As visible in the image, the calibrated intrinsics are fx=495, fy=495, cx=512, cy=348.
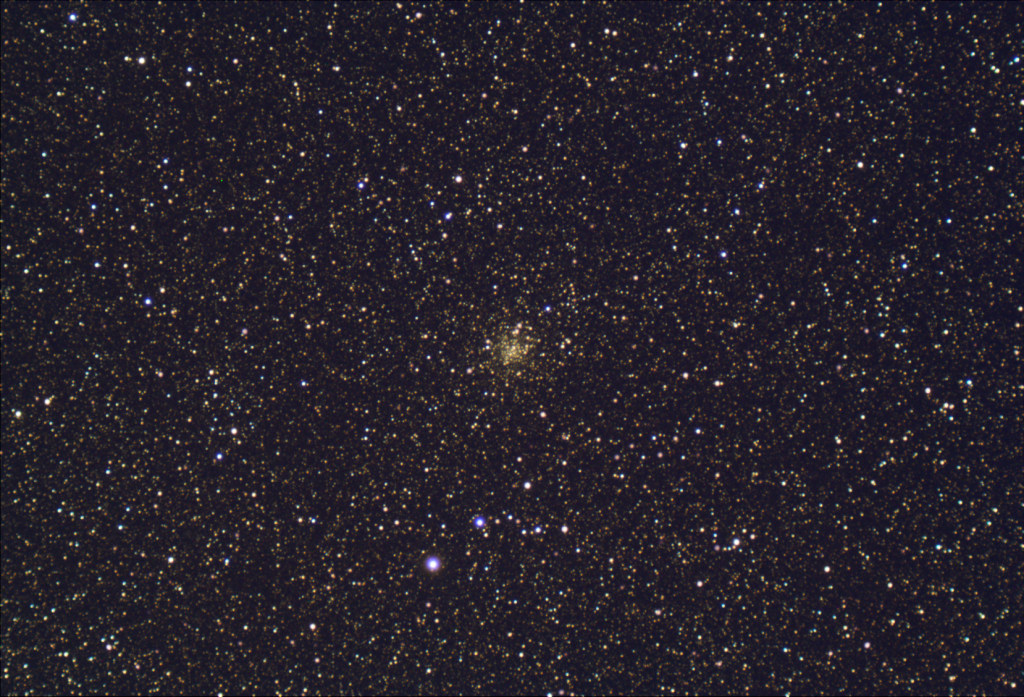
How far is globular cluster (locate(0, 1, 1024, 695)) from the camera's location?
289 millimetres

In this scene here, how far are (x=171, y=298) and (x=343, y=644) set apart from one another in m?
0.23

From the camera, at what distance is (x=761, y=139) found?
29cm

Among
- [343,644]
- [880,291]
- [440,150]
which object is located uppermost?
[440,150]

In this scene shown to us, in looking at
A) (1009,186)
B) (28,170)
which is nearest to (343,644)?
(28,170)

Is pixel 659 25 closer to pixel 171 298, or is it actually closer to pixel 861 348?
pixel 861 348

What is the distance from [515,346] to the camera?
11.6 inches

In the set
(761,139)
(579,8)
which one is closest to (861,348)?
(761,139)

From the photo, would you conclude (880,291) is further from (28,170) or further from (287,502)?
(28,170)

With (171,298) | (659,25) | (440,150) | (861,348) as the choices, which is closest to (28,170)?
(171,298)

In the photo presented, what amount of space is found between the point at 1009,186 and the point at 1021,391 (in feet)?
0.40

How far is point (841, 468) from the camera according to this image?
0.29m

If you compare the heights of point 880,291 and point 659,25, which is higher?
point 659,25

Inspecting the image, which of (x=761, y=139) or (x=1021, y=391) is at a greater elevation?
(x=761, y=139)

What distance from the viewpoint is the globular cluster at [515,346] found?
29 cm
